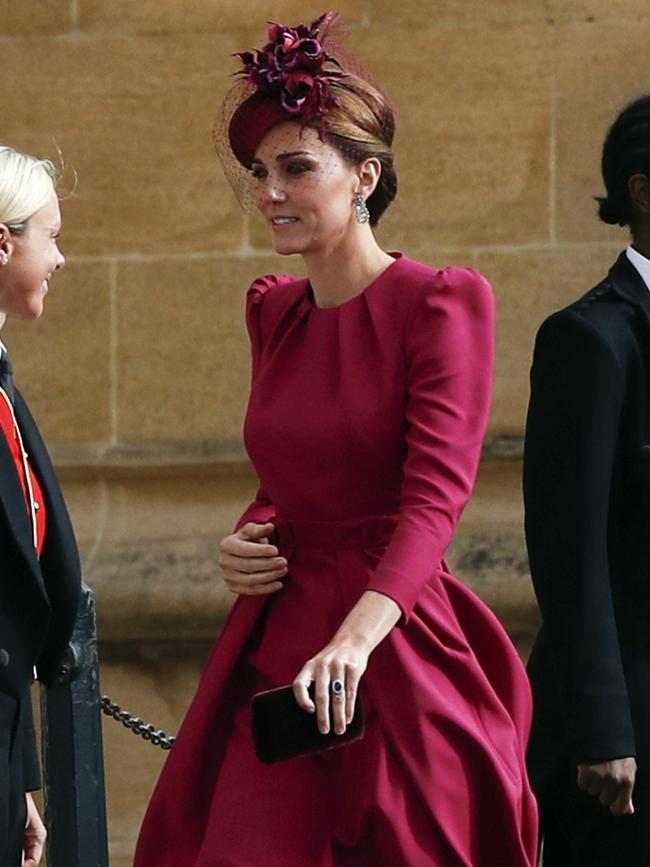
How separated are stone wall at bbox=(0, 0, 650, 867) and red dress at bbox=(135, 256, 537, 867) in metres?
2.73

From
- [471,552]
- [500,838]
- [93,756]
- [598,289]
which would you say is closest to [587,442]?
[598,289]

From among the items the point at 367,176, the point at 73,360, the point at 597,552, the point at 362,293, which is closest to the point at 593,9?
the point at 73,360

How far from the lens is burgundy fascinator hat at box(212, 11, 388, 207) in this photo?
4.54 metres

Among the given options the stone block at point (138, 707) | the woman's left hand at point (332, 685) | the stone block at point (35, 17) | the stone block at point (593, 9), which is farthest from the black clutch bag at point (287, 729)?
the stone block at point (35, 17)

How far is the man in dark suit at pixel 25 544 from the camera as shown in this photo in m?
4.17

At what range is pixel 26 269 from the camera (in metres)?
4.35

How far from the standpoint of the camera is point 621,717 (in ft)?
14.9

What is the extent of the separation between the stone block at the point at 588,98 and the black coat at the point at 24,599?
10.6ft

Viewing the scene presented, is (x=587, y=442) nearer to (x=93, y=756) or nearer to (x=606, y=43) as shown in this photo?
(x=93, y=756)

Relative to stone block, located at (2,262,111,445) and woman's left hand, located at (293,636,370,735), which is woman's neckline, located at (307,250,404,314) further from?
stone block, located at (2,262,111,445)

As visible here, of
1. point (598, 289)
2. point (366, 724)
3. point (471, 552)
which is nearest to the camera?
point (366, 724)

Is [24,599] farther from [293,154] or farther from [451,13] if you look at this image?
[451,13]

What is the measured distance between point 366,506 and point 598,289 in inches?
25.4

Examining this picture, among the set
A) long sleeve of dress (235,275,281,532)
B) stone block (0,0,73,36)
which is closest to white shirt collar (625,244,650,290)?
long sleeve of dress (235,275,281,532)
